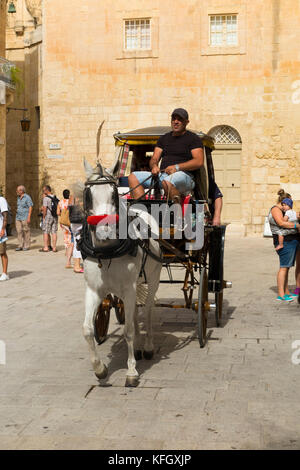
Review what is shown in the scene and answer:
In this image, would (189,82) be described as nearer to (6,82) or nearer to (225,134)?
(225,134)

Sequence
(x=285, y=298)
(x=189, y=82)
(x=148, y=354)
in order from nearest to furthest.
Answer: (x=148, y=354)
(x=285, y=298)
(x=189, y=82)

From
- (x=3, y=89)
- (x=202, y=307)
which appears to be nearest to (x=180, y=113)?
(x=202, y=307)

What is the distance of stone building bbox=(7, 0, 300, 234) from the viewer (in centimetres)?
2406

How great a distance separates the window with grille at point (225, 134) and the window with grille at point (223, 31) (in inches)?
115

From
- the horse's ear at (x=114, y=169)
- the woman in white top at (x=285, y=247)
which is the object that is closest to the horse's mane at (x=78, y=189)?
the horse's ear at (x=114, y=169)

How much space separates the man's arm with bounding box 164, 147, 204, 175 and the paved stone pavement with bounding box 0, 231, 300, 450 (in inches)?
78.3

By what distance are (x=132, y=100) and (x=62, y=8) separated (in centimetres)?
428

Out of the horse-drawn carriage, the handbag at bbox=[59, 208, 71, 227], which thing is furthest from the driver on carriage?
the handbag at bbox=[59, 208, 71, 227]

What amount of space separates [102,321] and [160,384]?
172cm

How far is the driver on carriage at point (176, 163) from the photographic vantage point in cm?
740

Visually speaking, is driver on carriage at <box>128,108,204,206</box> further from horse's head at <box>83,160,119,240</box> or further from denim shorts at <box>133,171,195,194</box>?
horse's head at <box>83,160,119,240</box>

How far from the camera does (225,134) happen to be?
2472 cm

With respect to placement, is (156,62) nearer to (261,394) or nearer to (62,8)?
(62,8)

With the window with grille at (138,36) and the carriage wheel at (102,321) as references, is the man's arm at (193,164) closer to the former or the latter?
the carriage wheel at (102,321)
